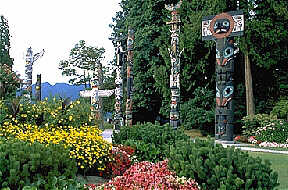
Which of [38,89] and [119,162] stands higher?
[38,89]

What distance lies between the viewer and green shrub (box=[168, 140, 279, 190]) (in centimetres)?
483

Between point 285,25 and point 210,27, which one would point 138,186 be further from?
point 285,25

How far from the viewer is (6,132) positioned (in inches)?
327

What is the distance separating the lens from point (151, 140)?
10.3 meters

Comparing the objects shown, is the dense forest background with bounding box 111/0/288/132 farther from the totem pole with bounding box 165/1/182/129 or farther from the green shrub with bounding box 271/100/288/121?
the totem pole with bounding box 165/1/182/129

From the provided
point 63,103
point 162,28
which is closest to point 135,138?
point 63,103

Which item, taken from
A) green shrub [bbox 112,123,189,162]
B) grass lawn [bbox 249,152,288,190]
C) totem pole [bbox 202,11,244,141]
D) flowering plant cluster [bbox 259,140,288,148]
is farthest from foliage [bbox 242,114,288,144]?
green shrub [bbox 112,123,189,162]

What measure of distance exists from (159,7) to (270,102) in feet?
33.1

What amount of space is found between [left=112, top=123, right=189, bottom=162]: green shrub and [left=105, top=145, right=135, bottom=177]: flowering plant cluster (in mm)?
480

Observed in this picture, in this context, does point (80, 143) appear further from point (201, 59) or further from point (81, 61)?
point (81, 61)

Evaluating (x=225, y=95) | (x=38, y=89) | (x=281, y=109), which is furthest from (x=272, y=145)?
(x=38, y=89)

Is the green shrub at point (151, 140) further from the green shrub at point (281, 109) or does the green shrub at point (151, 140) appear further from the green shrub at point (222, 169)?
the green shrub at point (281, 109)

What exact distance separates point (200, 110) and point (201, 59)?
3274mm

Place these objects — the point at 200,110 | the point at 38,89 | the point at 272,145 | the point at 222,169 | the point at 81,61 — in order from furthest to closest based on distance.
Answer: the point at 81,61 → the point at 38,89 → the point at 200,110 → the point at 272,145 → the point at 222,169
